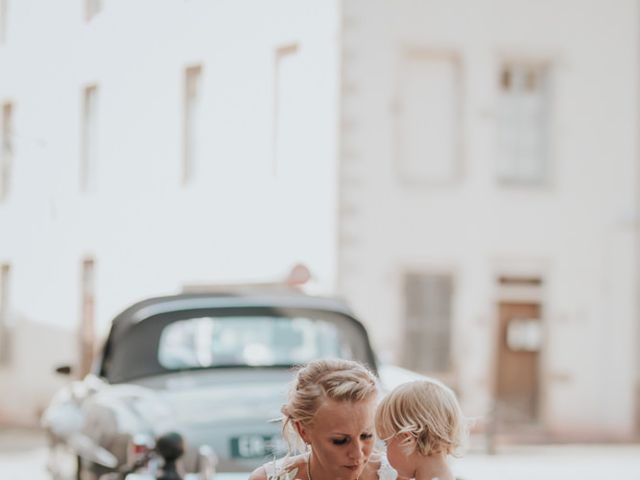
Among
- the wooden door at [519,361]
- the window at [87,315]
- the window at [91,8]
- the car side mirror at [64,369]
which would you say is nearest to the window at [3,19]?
the window at [91,8]

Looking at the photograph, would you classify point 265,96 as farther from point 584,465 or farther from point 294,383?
point 294,383

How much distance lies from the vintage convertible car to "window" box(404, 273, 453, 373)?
28.3ft

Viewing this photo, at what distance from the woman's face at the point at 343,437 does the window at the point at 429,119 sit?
41.2ft

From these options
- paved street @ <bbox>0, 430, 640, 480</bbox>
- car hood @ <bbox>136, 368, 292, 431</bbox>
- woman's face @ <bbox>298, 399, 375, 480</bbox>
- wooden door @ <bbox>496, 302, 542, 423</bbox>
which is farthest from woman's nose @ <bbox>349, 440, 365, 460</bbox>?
wooden door @ <bbox>496, 302, 542, 423</bbox>

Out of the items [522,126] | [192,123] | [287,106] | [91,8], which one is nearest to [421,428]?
[91,8]

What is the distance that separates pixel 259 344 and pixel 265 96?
7251 mm

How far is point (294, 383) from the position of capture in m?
2.52

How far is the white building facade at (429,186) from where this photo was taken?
12.5m

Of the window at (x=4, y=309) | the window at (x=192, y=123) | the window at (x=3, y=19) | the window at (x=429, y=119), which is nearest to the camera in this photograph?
the window at (x=3, y=19)

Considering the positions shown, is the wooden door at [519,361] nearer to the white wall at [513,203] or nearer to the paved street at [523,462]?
the white wall at [513,203]

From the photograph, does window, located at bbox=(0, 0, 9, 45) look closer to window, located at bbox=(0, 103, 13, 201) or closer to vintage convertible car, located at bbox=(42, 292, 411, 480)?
window, located at bbox=(0, 103, 13, 201)

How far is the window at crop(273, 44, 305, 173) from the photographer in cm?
1340

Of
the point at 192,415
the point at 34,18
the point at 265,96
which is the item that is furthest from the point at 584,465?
the point at 192,415

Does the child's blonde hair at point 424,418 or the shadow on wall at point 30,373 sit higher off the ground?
the child's blonde hair at point 424,418
